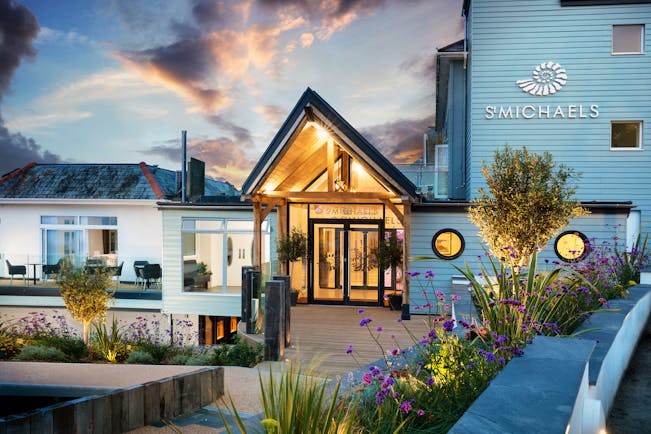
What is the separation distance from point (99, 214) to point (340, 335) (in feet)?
42.1

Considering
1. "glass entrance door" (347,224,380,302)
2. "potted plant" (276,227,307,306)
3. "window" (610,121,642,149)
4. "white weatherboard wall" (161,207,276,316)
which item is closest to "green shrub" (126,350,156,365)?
"potted plant" (276,227,307,306)

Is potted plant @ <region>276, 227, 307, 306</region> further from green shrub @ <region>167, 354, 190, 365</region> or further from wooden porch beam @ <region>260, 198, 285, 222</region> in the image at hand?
green shrub @ <region>167, 354, 190, 365</region>

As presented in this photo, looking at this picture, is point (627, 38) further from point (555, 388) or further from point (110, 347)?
point (110, 347)

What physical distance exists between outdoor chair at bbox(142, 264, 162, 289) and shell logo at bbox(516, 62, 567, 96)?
483 inches

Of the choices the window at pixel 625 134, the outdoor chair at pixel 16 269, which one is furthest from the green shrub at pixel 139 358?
the window at pixel 625 134

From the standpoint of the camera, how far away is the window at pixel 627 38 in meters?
13.0

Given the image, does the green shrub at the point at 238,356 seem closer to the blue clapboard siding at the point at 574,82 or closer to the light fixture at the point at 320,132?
the light fixture at the point at 320,132

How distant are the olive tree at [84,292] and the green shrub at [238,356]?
8.37 ft

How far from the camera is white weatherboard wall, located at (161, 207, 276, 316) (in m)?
13.0

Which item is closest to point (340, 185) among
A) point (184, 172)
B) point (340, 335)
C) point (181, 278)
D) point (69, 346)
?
point (340, 335)

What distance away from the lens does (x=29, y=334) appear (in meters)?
7.92

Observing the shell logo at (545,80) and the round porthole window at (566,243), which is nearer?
the round porthole window at (566,243)

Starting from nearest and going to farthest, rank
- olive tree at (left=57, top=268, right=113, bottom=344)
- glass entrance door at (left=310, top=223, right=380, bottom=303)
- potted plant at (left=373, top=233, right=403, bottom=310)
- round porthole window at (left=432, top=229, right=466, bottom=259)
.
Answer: olive tree at (left=57, top=268, right=113, bottom=344) < round porthole window at (left=432, top=229, right=466, bottom=259) < potted plant at (left=373, top=233, right=403, bottom=310) < glass entrance door at (left=310, top=223, right=380, bottom=303)

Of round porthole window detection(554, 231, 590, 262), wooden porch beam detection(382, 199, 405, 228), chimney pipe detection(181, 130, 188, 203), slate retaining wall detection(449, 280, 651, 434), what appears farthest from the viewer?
chimney pipe detection(181, 130, 188, 203)
